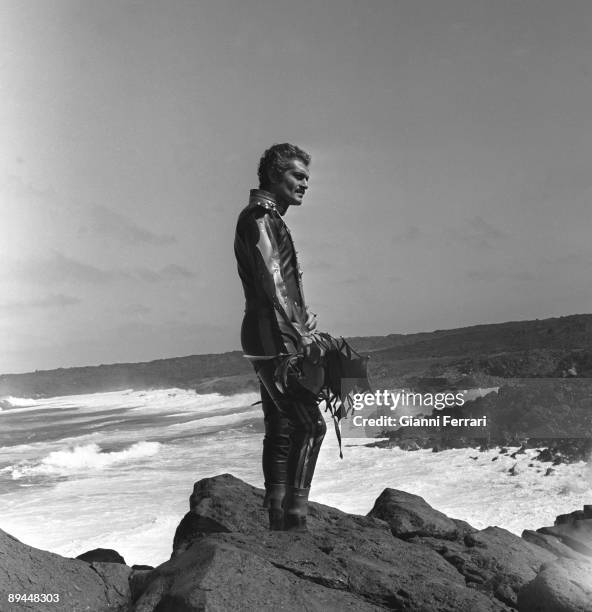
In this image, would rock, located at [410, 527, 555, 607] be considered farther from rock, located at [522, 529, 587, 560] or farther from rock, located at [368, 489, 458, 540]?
rock, located at [522, 529, 587, 560]

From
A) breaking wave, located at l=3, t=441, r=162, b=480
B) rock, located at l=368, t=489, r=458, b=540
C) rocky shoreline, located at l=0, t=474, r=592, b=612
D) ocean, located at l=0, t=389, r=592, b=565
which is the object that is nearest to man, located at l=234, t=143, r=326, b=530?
rocky shoreline, located at l=0, t=474, r=592, b=612

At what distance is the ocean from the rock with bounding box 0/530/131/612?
481cm

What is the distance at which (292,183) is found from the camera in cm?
486

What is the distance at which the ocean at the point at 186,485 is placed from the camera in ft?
35.0

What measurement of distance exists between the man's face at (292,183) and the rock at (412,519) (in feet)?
8.85

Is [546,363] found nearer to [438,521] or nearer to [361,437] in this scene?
[361,437]

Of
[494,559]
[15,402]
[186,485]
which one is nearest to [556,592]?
[494,559]

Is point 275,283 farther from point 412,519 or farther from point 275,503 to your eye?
point 412,519

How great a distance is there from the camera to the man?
452 cm

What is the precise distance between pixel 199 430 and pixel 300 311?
23.1m

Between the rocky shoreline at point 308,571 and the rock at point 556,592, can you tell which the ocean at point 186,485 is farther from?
the rock at point 556,592

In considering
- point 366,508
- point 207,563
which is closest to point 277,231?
point 207,563

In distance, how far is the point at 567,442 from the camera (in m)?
15.4

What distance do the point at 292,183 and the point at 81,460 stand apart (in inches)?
661
